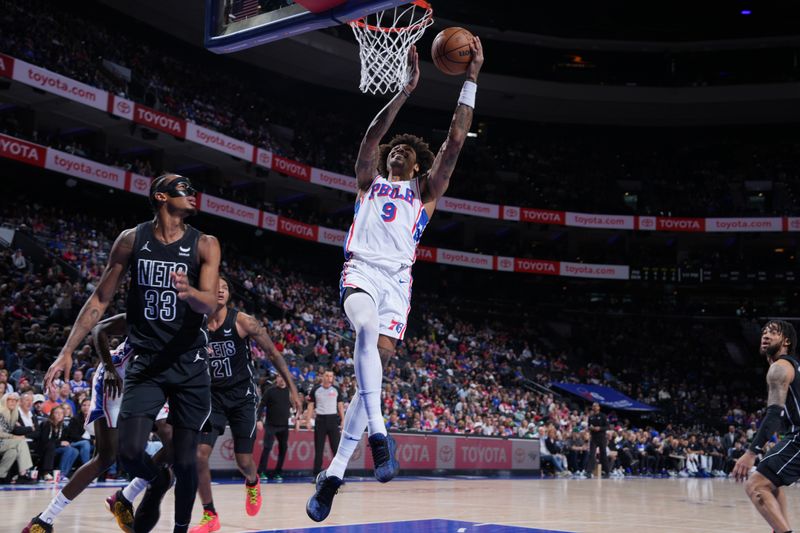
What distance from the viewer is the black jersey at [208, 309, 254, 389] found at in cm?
777

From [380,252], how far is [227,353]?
2.85m

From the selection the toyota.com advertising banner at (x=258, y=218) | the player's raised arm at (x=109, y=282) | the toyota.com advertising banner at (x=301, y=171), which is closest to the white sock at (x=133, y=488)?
the player's raised arm at (x=109, y=282)

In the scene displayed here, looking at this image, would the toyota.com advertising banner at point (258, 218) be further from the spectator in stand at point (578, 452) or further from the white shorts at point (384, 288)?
the white shorts at point (384, 288)

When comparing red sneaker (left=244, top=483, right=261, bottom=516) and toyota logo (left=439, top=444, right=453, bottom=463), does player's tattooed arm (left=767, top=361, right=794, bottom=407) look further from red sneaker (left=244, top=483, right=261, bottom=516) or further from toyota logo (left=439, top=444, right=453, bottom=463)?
toyota logo (left=439, top=444, right=453, bottom=463)

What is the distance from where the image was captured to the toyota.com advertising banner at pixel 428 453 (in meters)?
15.3

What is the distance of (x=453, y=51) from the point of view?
5891mm

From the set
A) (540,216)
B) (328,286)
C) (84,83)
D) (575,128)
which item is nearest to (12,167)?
(84,83)

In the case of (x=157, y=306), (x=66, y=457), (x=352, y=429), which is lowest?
(x=66, y=457)

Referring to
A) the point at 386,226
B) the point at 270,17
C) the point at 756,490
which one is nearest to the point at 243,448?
the point at 386,226

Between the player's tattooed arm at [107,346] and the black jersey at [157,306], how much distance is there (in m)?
1.16

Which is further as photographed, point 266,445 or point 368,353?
point 266,445

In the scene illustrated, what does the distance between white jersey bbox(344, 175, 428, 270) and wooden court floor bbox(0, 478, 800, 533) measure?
10.0 feet

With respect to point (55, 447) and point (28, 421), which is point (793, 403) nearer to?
point (55, 447)

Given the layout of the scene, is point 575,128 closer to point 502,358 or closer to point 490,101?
point 490,101
